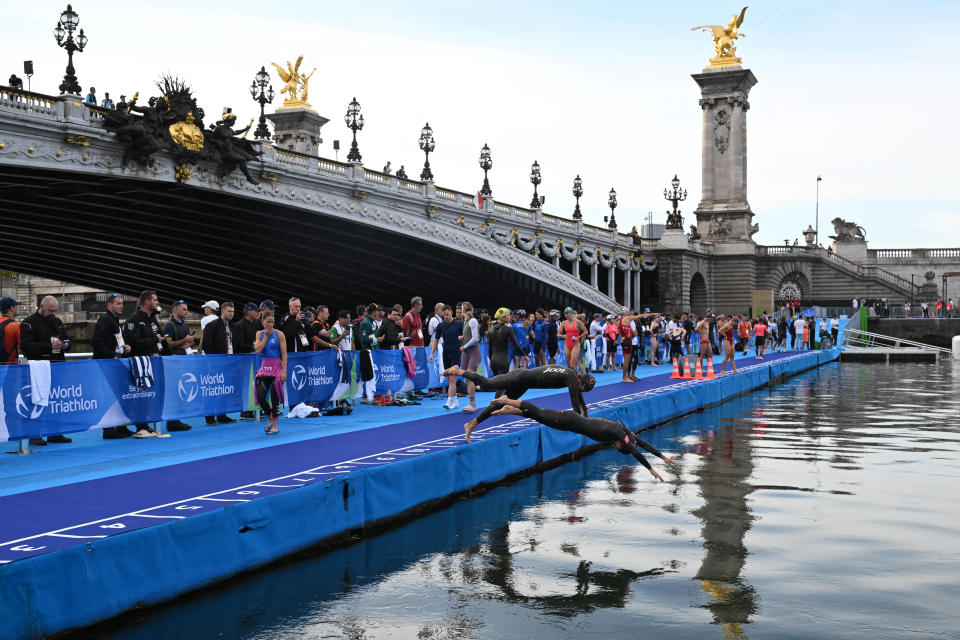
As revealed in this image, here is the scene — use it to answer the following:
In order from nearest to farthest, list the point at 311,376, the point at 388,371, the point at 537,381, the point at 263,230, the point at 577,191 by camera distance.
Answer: the point at 537,381
the point at 311,376
the point at 388,371
the point at 263,230
the point at 577,191

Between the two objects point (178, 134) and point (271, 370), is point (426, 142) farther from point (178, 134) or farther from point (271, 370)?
point (271, 370)

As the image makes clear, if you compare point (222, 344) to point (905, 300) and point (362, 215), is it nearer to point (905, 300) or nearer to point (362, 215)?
point (362, 215)

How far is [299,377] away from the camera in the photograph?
17.3 m

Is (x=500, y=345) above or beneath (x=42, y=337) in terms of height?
beneath

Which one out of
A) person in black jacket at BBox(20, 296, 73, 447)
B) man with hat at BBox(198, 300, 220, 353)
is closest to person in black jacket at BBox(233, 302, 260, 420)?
man with hat at BBox(198, 300, 220, 353)

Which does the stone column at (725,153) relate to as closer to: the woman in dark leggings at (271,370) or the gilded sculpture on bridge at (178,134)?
the gilded sculpture on bridge at (178,134)

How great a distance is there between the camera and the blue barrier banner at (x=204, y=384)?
49.7ft

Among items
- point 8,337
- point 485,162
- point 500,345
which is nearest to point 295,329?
point 500,345

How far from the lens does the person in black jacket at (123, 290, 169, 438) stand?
14773mm

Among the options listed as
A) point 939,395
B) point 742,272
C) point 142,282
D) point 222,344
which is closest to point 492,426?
point 222,344

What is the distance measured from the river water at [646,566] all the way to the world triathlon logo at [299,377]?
5166 mm

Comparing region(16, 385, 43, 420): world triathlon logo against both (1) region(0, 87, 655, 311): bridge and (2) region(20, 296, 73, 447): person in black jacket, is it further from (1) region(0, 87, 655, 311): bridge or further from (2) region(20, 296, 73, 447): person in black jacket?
(1) region(0, 87, 655, 311): bridge

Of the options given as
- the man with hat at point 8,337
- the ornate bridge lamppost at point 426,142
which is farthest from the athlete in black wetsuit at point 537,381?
the ornate bridge lamppost at point 426,142

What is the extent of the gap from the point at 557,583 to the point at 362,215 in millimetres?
38989
